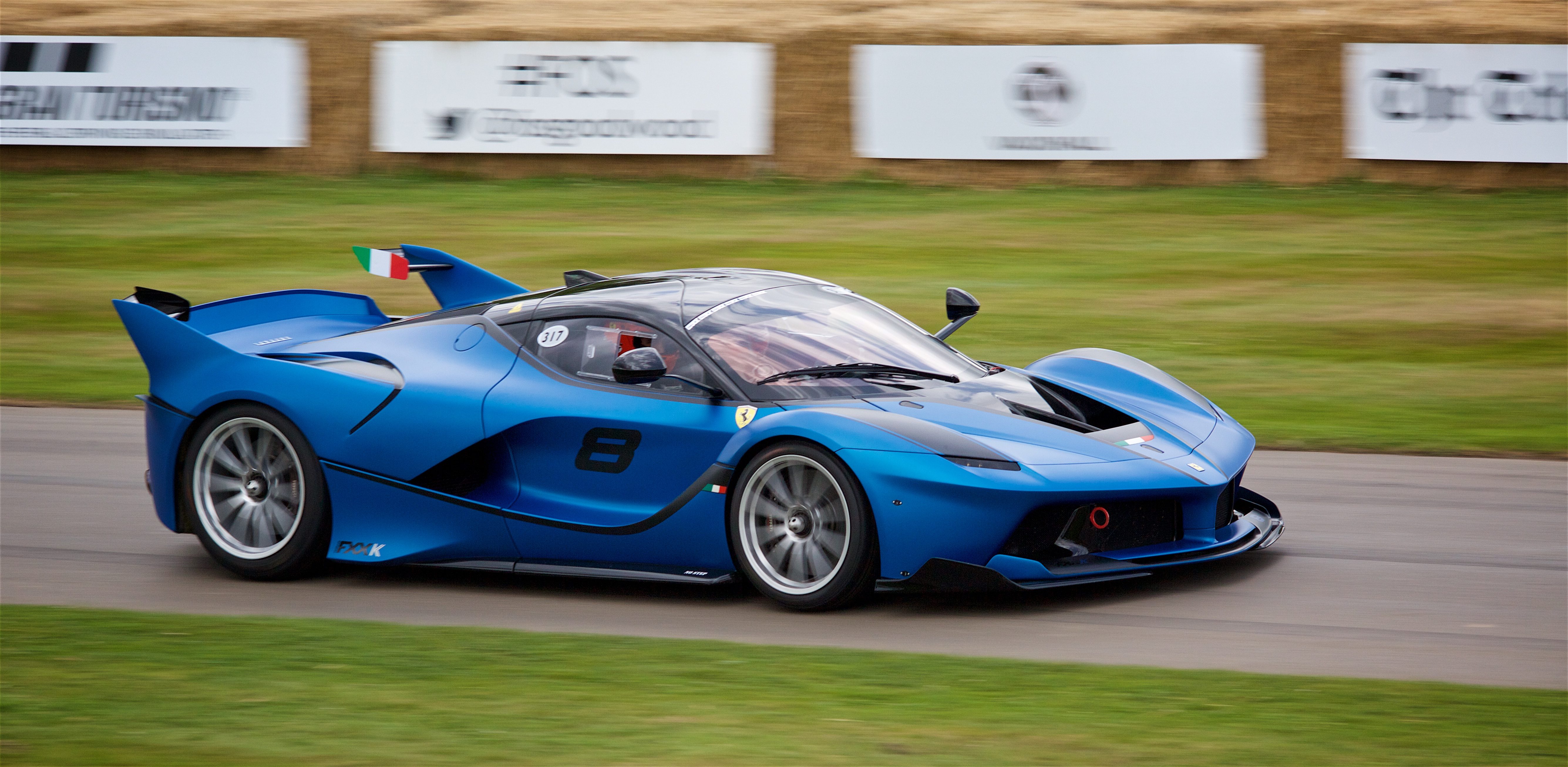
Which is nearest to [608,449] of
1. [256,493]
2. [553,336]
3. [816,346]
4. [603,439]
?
[603,439]

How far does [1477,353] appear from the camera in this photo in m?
11.8

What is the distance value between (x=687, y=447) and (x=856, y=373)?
747 mm

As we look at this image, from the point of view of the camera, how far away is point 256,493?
6.76m

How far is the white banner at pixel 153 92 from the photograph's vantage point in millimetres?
18797

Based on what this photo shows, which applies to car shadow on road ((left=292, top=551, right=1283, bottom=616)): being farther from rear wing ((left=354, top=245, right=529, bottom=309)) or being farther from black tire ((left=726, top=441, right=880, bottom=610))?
rear wing ((left=354, top=245, right=529, bottom=309))

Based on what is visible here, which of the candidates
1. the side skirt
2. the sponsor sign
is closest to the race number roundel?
the side skirt

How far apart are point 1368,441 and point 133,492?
6512 millimetres

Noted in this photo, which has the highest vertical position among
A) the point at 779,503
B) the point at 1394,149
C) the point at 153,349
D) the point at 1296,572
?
the point at 1394,149

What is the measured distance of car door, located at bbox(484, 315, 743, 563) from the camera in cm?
609

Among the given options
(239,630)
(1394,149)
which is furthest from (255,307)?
(1394,149)

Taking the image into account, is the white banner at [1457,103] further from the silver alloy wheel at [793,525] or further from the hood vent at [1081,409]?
the silver alloy wheel at [793,525]

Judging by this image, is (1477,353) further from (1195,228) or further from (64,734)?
(64,734)

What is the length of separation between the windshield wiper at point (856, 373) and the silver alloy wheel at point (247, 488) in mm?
2049

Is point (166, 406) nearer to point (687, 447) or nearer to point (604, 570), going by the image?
point (604, 570)
